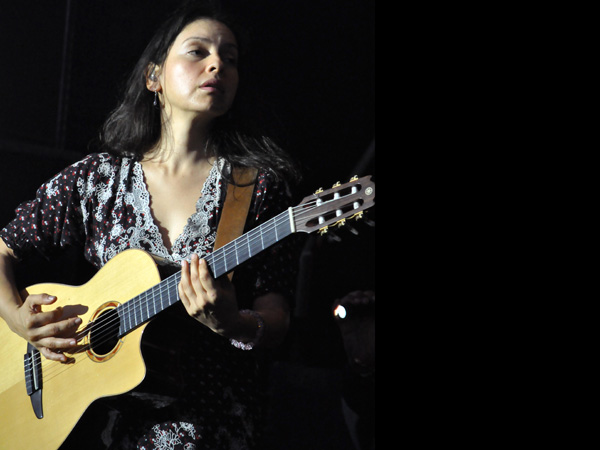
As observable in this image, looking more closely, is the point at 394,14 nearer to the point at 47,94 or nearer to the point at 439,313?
the point at 439,313

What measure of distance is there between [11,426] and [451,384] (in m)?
0.84

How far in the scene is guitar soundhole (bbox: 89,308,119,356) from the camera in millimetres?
1094

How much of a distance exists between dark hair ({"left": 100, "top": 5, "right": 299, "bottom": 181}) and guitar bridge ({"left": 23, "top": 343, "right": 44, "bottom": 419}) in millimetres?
425

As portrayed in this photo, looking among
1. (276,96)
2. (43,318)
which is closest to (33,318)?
(43,318)

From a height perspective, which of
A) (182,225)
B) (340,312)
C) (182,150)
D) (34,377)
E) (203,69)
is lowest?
(34,377)

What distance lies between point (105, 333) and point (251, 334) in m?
0.26

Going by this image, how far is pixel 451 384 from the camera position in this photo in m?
0.91

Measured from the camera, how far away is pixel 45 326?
118 cm

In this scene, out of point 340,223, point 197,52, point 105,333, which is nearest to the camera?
point 340,223

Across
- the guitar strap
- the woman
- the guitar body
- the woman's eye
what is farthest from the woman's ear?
the guitar body

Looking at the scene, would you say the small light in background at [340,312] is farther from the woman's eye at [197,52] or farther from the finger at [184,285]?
the woman's eye at [197,52]

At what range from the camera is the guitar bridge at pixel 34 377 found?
1.19 metres

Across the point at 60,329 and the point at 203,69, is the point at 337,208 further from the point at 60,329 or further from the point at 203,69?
the point at 60,329

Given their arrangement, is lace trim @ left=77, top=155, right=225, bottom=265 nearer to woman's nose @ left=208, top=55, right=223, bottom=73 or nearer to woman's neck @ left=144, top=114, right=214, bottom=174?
woman's neck @ left=144, top=114, right=214, bottom=174
